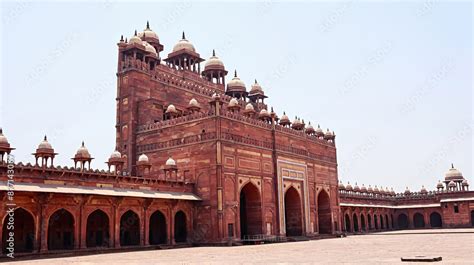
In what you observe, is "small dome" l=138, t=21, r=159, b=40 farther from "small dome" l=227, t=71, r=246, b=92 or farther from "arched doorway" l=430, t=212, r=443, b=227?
"arched doorway" l=430, t=212, r=443, b=227

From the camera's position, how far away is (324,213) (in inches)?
1640

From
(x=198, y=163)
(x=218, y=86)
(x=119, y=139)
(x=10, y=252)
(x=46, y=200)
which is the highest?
(x=218, y=86)

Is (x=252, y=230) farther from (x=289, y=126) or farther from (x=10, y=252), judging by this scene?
(x=10, y=252)

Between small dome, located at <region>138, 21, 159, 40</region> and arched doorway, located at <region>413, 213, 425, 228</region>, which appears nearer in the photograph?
small dome, located at <region>138, 21, 159, 40</region>

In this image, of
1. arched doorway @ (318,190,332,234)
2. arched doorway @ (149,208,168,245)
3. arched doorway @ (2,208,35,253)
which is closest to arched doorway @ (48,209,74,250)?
arched doorway @ (2,208,35,253)

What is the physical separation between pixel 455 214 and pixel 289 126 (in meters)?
25.9

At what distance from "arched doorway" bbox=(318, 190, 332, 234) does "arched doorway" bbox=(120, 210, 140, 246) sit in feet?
63.6

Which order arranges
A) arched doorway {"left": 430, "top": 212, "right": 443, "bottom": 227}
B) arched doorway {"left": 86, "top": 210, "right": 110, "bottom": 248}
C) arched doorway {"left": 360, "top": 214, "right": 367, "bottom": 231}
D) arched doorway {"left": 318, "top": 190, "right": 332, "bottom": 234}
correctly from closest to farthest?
1. arched doorway {"left": 86, "top": 210, "right": 110, "bottom": 248}
2. arched doorway {"left": 318, "top": 190, "right": 332, "bottom": 234}
3. arched doorway {"left": 360, "top": 214, "right": 367, "bottom": 231}
4. arched doorway {"left": 430, "top": 212, "right": 443, "bottom": 227}

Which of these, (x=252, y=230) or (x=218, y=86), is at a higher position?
(x=218, y=86)

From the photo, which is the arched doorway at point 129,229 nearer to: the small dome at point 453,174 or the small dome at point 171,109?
the small dome at point 171,109

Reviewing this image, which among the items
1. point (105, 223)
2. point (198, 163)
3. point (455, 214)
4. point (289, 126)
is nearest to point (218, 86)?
point (289, 126)

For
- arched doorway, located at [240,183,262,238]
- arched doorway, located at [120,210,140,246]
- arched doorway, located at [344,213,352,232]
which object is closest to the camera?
arched doorway, located at [120,210,140,246]

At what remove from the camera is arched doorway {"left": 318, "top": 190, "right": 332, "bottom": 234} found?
41.3 metres

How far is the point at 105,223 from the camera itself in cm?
2570
